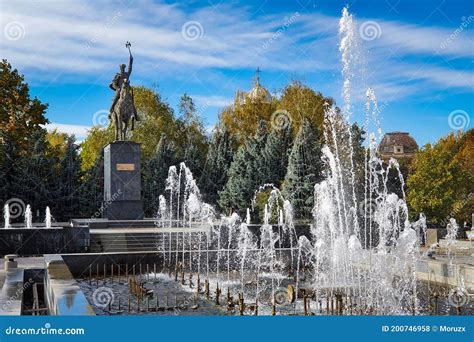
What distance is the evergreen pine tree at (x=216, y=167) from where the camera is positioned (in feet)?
114

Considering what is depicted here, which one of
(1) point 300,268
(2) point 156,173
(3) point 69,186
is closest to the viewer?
(1) point 300,268

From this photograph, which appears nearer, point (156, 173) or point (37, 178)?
point (37, 178)

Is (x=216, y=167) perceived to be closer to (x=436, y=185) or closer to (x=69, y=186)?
(x=69, y=186)

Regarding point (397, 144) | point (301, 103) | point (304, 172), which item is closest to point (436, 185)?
point (304, 172)

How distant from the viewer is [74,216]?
27.3 m

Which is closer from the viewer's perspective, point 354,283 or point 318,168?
point 354,283

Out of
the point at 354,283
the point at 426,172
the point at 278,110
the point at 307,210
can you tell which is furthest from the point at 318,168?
the point at 354,283

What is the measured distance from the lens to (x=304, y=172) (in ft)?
85.3

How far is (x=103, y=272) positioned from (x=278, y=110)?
23.7 meters

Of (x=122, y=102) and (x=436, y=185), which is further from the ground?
(x=122, y=102)

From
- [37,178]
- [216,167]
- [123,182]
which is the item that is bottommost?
[123,182]

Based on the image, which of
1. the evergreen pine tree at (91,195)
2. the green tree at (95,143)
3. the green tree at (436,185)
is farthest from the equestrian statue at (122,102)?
the green tree at (95,143)

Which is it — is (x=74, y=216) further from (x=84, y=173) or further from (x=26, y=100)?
(x=26, y=100)

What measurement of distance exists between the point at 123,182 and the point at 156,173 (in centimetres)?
1473
